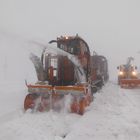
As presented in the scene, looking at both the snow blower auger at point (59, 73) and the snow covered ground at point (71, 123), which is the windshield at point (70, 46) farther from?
the snow covered ground at point (71, 123)

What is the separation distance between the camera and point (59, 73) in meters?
12.4

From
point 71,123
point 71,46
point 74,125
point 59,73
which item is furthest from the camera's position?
point 71,46

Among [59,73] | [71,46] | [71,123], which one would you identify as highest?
[71,46]

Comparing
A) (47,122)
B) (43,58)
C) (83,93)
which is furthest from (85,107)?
(43,58)

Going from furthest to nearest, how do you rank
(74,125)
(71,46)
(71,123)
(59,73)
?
1. (71,46)
2. (59,73)
3. (71,123)
4. (74,125)

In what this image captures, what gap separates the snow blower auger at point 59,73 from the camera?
35.5ft

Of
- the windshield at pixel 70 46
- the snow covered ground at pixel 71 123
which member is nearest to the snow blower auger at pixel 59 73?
the windshield at pixel 70 46

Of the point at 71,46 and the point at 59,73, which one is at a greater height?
the point at 71,46

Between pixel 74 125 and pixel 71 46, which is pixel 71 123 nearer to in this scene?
pixel 74 125

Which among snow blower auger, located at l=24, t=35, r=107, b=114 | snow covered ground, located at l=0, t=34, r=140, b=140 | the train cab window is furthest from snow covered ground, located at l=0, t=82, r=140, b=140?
the train cab window

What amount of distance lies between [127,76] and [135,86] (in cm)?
513

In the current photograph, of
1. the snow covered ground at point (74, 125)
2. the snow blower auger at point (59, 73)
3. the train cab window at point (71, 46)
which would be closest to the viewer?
the snow covered ground at point (74, 125)

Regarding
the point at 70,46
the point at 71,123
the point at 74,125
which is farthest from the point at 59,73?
the point at 74,125

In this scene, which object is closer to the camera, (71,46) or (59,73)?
(59,73)
